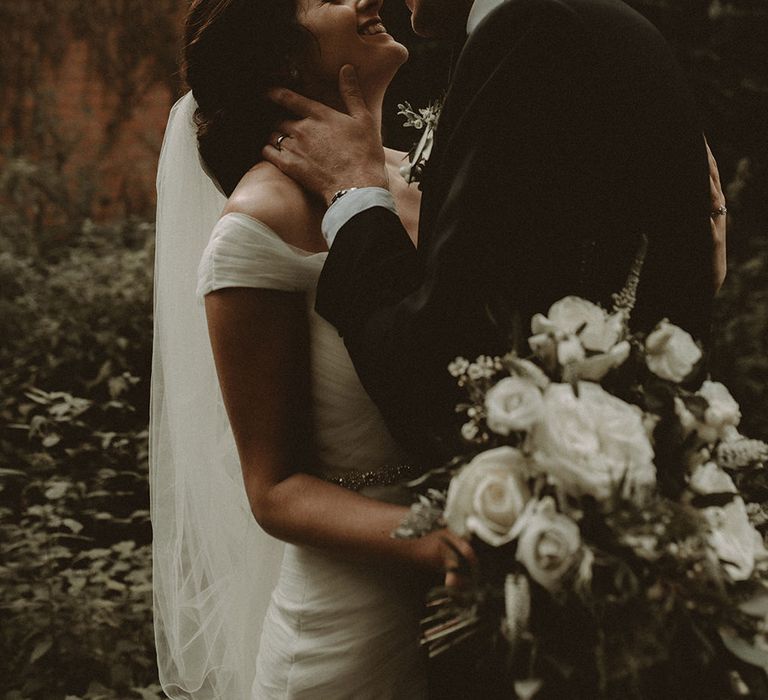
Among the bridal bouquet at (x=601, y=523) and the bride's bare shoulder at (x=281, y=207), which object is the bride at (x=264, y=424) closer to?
the bride's bare shoulder at (x=281, y=207)

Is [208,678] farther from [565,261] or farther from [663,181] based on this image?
[663,181]

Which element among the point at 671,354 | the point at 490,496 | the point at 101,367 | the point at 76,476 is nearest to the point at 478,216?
the point at 671,354

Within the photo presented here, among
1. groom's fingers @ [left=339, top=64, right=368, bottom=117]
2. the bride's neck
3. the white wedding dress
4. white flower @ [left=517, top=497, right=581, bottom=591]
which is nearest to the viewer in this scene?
white flower @ [left=517, top=497, right=581, bottom=591]

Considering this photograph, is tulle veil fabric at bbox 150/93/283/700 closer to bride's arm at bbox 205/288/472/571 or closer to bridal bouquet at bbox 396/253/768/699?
bride's arm at bbox 205/288/472/571

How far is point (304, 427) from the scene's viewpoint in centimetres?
204

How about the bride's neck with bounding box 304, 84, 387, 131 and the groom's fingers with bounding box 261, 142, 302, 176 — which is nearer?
the groom's fingers with bounding box 261, 142, 302, 176

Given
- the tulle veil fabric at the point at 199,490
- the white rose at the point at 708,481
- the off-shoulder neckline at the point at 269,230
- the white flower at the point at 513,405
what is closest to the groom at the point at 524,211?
the white flower at the point at 513,405

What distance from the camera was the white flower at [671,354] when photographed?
1.39m

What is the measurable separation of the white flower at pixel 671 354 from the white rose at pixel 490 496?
26cm

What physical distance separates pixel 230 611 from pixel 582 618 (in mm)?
1346

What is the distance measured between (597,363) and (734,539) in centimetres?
33

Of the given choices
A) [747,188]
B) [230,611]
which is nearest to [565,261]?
[230,611]

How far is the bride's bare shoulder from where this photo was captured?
195 centimetres

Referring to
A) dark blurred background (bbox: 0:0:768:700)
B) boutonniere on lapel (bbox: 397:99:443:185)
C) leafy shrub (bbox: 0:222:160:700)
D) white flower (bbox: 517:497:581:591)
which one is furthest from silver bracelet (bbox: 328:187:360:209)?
leafy shrub (bbox: 0:222:160:700)
